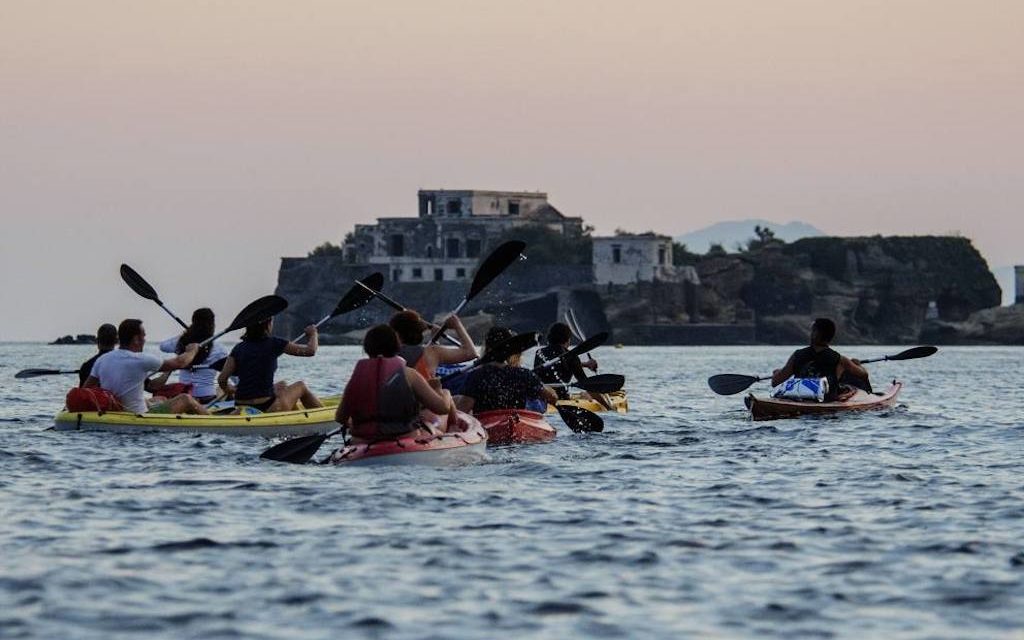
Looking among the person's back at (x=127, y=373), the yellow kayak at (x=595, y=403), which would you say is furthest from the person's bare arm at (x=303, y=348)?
the yellow kayak at (x=595, y=403)

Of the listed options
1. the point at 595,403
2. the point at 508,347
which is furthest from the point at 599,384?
the point at 508,347

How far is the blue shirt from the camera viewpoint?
76.6 feet

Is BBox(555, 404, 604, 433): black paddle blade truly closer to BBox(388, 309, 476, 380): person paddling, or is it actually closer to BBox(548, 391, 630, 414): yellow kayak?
BBox(548, 391, 630, 414): yellow kayak

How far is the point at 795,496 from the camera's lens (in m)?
17.8

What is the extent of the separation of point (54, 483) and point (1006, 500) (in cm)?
915

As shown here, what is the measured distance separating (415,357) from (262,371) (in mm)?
4257

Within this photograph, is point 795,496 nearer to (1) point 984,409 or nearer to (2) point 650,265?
(1) point 984,409

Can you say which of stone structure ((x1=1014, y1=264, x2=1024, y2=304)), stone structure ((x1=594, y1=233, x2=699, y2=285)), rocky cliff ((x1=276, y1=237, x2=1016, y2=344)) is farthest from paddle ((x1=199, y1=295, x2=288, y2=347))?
stone structure ((x1=1014, y1=264, x2=1024, y2=304))

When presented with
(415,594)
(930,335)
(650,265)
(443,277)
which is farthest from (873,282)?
(415,594)

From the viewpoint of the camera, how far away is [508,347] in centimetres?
2217

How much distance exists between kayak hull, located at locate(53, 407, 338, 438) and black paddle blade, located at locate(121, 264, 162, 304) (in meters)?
6.29

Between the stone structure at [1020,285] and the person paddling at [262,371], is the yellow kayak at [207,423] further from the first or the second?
the stone structure at [1020,285]

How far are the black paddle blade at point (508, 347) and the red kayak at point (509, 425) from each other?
0.68 m

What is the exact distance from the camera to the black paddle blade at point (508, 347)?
22000 mm
